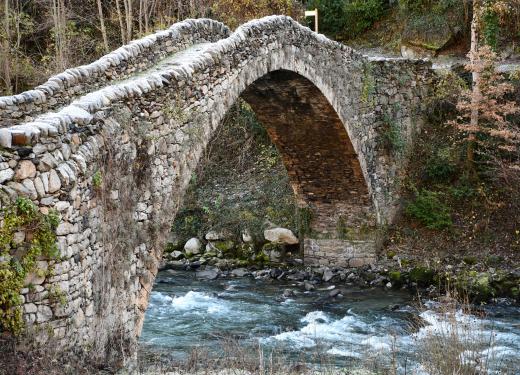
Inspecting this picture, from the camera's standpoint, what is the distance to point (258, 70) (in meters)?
10.2

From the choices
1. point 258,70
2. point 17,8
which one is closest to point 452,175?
point 258,70

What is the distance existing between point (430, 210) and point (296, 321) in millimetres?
4792

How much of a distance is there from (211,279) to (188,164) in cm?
709

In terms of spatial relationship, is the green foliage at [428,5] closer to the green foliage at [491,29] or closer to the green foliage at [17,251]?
the green foliage at [491,29]

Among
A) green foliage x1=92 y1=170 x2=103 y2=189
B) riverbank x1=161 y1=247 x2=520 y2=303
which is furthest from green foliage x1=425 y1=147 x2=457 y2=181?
green foliage x1=92 y1=170 x2=103 y2=189

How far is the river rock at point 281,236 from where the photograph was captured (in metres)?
16.0

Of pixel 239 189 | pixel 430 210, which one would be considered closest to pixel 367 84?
pixel 430 210

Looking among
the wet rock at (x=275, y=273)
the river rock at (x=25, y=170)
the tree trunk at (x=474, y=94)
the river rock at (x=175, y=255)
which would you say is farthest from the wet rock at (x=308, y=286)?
the river rock at (x=25, y=170)

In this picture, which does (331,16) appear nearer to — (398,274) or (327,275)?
(327,275)

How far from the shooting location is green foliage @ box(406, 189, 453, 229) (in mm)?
15000

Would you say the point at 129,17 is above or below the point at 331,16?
below

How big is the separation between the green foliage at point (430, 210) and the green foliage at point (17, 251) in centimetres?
1116

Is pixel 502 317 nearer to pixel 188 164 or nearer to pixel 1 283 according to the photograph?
pixel 188 164

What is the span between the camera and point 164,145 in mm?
7777
